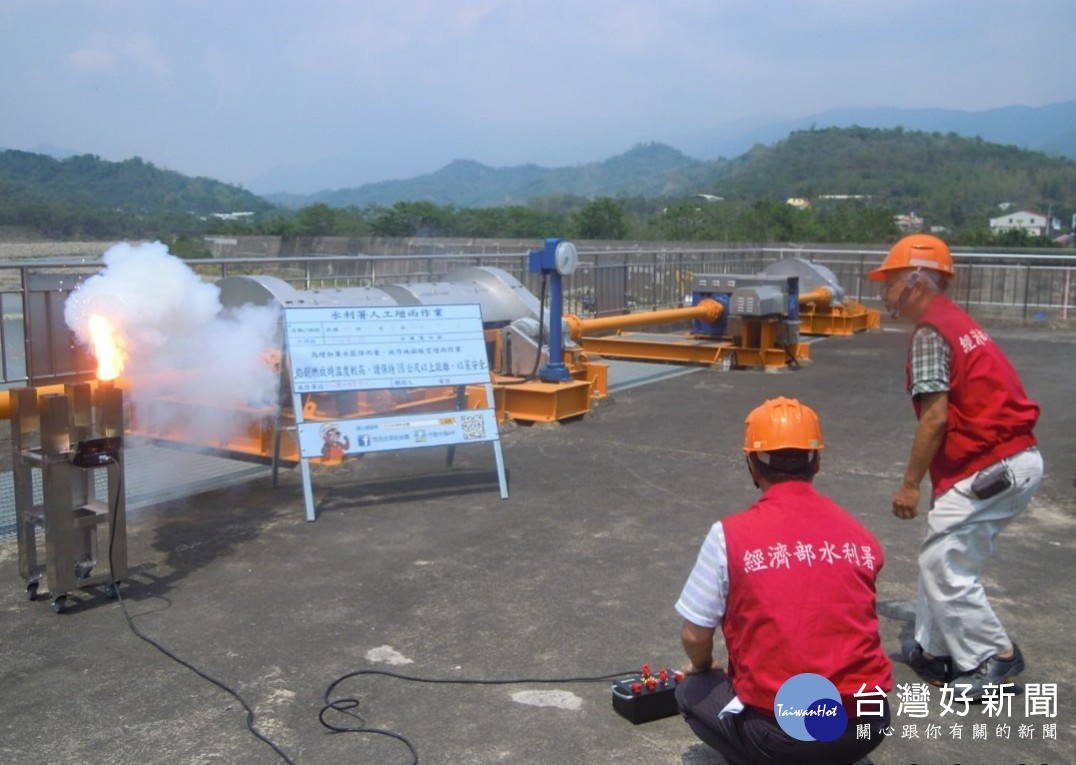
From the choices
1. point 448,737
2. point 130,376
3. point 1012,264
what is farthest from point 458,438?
point 1012,264

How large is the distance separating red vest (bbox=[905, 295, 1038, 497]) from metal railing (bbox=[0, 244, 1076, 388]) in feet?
22.8

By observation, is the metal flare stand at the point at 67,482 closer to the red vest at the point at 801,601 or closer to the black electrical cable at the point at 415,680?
the black electrical cable at the point at 415,680

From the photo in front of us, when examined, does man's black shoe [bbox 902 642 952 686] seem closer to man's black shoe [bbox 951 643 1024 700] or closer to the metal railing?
man's black shoe [bbox 951 643 1024 700]

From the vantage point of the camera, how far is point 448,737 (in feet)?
12.6

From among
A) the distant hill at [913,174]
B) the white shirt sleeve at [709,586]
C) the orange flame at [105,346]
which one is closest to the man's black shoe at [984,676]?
the white shirt sleeve at [709,586]

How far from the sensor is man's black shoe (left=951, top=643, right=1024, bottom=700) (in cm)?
414

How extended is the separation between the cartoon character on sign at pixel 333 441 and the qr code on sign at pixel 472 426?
91 cm

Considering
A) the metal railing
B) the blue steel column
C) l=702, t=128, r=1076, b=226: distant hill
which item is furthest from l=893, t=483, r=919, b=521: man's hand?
l=702, t=128, r=1076, b=226: distant hill

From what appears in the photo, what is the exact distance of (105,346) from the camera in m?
5.82

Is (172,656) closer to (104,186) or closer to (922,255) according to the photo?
(922,255)

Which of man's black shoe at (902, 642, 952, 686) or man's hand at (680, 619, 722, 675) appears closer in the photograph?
man's hand at (680, 619, 722, 675)

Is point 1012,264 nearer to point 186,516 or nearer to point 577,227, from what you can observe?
point 186,516

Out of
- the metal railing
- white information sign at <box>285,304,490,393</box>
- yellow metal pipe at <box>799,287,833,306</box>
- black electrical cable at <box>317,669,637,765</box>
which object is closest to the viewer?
black electrical cable at <box>317,669,637,765</box>

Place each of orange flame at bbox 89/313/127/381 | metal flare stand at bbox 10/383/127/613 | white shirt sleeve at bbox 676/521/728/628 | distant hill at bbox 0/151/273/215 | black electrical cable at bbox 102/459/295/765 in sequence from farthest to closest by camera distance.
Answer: distant hill at bbox 0/151/273/215
orange flame at bbox 89/313/127/381
metal flare stand at bbox 10/383/127/613
black electrical cable at bbox 102/459/295/765
white shirt sleeve at bbox 676/521/728/628
